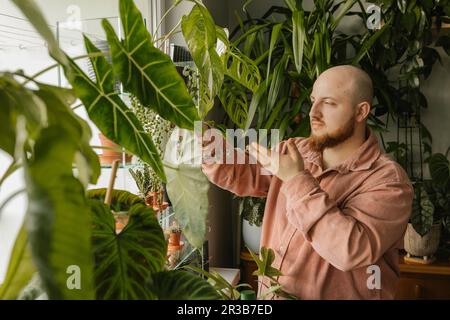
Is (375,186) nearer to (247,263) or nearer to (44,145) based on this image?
(44,145)

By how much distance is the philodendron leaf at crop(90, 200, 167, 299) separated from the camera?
533 mm

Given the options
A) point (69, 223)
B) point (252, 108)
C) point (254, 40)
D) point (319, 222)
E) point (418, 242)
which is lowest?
point (418, 242)

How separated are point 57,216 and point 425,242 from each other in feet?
7.12

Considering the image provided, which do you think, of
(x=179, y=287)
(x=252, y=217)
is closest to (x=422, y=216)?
(x=252, y=217)

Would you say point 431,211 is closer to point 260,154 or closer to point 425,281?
point 425,281

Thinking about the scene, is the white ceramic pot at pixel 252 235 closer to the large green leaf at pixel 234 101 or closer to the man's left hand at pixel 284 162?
the large green leaf at pixel 234 101

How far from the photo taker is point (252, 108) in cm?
180

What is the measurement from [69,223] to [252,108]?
153cm

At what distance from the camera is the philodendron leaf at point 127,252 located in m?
0.53

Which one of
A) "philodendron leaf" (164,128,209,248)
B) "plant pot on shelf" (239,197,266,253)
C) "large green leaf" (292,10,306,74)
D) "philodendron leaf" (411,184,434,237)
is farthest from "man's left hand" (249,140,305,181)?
"philodendron leaf" (411,184,434,237)

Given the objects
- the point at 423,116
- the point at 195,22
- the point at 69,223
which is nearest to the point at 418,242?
the point at 423,116

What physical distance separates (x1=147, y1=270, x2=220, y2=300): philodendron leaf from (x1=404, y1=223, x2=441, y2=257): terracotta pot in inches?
73.4

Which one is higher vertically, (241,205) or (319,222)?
(319,222)

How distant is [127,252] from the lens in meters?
0.56
